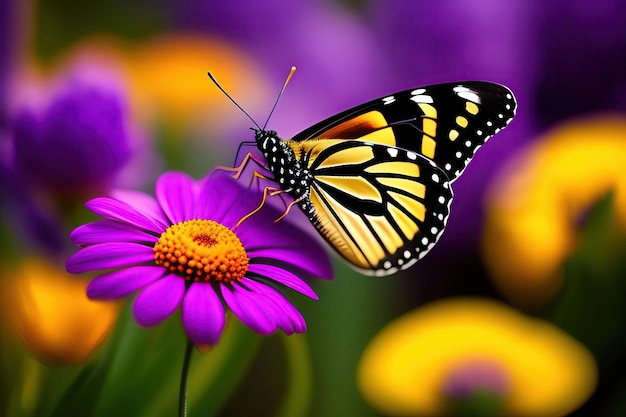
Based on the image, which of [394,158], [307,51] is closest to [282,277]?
[394,158]

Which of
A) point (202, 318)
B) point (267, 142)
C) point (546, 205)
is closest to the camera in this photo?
point (202, 318)

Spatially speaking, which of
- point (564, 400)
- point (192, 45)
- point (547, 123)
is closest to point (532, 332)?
point (564, 400)

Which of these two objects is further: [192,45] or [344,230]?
[192,45]

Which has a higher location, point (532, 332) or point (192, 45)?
point (192, 45)

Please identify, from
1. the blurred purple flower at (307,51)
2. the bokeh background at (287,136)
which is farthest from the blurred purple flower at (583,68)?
the blurred purple flower at (307,51)

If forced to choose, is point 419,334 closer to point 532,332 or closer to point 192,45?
point 532,332

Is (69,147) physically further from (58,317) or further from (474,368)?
(474,368)

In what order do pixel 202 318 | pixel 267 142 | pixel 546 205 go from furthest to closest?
pixel 546 205
pixel 267 142
pixel 202 318

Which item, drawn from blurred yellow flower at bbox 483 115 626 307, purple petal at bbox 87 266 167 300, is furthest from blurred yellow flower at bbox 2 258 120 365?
blurred yellow flower at bbox 483 115 626 307
